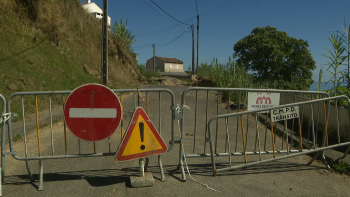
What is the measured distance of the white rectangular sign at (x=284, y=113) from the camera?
5.02 metres

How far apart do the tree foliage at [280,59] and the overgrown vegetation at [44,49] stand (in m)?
18.2

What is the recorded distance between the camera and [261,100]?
17.1ft

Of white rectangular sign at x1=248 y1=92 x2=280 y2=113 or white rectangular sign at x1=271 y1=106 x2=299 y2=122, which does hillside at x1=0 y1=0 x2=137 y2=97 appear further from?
white rectangular sign at x1=271 y1=106 x2=299 y2=122

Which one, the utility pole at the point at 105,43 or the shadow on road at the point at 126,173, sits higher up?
the utility pole at the point at 105,43

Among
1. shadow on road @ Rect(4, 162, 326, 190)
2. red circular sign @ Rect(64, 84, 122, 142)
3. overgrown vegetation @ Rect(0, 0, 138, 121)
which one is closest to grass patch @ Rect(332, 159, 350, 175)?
shadow on road @ Rect(4, 162, 326, 190)

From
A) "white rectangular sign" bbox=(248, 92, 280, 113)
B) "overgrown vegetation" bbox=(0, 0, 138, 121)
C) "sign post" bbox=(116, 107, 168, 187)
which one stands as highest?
"overgrown vegetation" bbox=(0, 0, 138, 121)

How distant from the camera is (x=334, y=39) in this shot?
294 inches

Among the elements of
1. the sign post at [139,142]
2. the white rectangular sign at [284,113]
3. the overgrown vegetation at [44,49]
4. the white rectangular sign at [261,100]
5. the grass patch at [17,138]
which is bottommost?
the grass patch at [17,138]

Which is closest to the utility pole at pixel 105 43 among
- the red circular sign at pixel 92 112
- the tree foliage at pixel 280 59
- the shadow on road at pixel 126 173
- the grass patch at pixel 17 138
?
the grass patch at pixel 17 138

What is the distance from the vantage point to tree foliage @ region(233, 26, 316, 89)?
108 ft

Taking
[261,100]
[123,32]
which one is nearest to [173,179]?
[261,100]

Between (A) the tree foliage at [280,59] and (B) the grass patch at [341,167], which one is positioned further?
(A) the tree foliage at [280,59]

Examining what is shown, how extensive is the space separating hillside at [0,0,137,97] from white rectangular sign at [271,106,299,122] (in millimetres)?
8489

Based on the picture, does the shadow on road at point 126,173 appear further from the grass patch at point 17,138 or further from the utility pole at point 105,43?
the utility pole at point 105,43
